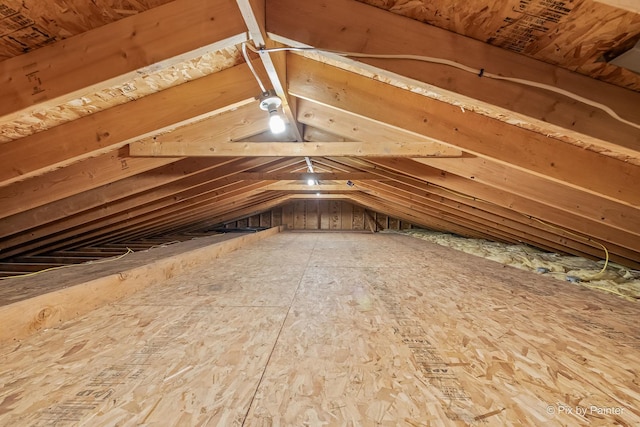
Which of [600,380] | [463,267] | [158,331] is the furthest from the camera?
[463,267]

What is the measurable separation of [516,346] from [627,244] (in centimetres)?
248

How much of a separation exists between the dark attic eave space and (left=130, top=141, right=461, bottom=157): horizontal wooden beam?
14 millimetres

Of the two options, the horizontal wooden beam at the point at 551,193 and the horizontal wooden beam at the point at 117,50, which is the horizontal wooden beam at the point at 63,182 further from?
the horizontal wooden beam at the point at 551,193

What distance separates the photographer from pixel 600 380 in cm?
118

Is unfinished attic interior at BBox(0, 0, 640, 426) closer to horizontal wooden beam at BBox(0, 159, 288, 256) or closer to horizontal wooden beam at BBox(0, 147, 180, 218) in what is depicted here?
horizontal wooden beam at BBox(0, 147, 180, 218)

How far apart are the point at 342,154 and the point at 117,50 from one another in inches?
81.4

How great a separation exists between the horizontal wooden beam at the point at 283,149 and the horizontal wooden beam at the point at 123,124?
0.60m

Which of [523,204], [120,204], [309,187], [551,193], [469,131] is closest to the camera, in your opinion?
[469,131]

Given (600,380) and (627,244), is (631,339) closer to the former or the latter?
(600,380)

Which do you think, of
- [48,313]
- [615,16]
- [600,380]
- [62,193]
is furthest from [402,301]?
[62,193]

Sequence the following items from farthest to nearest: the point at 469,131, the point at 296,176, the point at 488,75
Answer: the point at 296,176
the point at 469,131
the point at 488,75

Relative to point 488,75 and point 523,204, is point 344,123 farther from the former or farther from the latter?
point 523,204

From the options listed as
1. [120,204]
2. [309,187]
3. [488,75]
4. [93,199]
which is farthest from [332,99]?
[309,187]

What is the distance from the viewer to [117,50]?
56.8 inches
